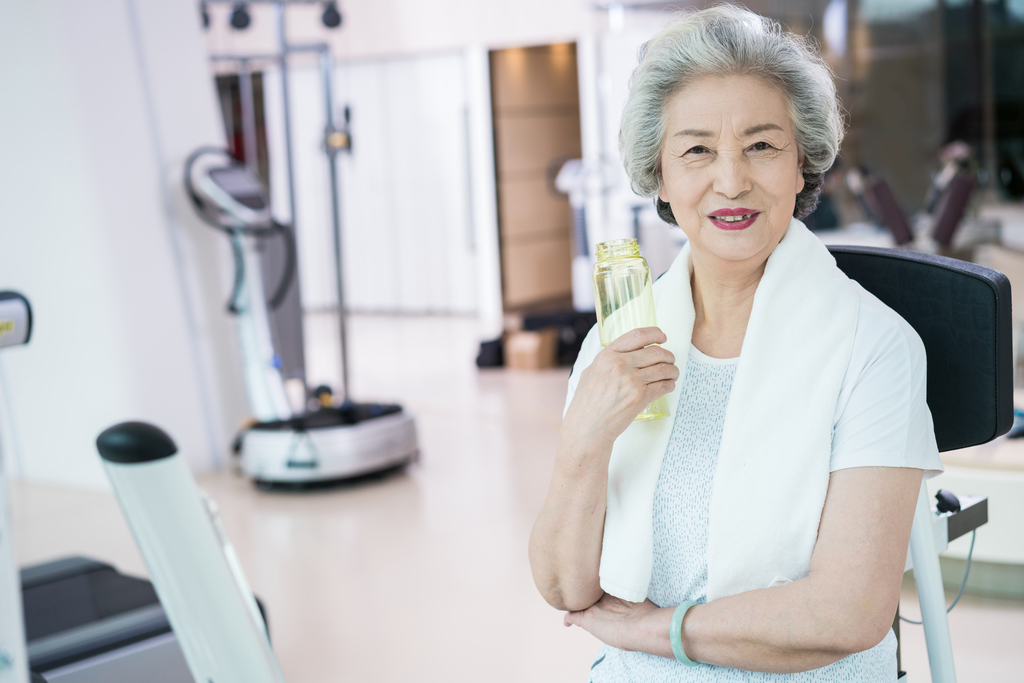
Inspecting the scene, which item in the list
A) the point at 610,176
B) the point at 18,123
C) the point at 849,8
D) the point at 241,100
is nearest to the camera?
the point at 18,123

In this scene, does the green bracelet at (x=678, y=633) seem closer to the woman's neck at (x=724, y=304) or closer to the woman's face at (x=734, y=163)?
the woman's neck at (x=724, y=304)

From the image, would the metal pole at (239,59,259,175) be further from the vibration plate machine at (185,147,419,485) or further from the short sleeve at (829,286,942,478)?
the short sleeve at (829,286,942,478)

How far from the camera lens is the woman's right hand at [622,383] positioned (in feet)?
3.63

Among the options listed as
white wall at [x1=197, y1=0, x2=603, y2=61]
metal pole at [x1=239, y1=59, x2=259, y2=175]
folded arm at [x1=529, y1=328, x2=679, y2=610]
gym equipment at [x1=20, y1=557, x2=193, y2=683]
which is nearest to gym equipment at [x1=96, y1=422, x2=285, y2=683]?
folded arm at [x1=529, y1=328, x2=679, y2=610]

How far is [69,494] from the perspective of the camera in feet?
14.0

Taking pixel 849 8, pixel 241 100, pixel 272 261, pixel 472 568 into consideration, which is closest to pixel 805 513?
pixel 472 568

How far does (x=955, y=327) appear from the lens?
48.6 inches

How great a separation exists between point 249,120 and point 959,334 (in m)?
9.12

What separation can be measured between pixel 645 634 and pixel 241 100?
9.13 m

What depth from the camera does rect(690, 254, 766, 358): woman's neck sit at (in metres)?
1.25

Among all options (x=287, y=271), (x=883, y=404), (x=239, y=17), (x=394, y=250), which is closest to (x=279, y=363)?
(x=287, y=271)

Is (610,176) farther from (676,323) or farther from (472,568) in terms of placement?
(676,323)

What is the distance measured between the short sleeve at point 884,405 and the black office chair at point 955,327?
0.12m

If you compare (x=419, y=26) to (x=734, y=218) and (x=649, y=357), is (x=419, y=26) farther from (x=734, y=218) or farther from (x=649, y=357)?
(x=649, y=357)
